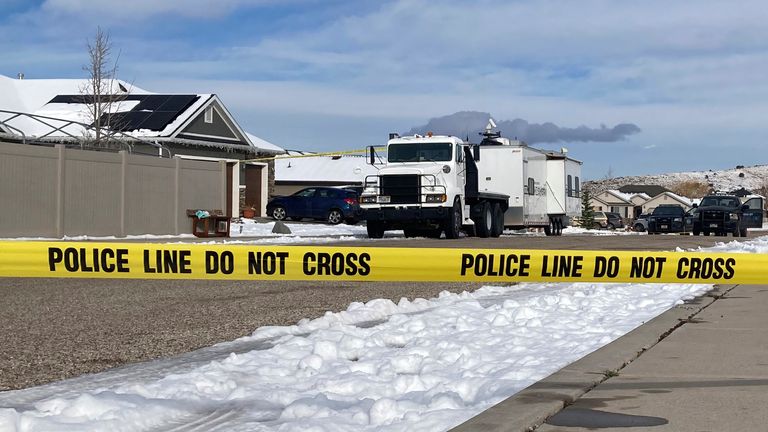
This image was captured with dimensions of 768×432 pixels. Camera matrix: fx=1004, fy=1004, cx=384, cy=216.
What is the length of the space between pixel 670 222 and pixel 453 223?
69.7ft

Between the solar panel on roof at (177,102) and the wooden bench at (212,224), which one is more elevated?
the solar panel on roof at (177,102)

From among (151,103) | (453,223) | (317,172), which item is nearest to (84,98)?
(151,103)

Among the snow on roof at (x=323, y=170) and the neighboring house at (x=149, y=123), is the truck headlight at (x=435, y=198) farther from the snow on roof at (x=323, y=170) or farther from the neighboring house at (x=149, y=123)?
the snow on roof at (x=323, y=170)

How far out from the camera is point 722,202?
4209 cm

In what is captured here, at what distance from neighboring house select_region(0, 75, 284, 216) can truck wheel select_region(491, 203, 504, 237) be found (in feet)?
45.2

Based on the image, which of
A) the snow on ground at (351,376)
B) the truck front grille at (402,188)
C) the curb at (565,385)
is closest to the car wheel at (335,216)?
the truck front grille at (402,188)

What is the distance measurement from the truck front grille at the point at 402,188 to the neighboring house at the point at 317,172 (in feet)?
131

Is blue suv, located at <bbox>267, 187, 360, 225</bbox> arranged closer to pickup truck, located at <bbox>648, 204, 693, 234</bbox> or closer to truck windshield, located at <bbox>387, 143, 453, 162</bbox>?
truck windshield, located at <bbox>387, 143, 453, 162</bbox>

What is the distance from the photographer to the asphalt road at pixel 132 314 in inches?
326

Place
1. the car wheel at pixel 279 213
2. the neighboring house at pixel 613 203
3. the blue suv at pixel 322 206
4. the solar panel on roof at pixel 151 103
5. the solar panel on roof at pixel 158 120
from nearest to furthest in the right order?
the blue suv at pixel 322 206, the solar panel on roof at pixel 158 120, the car wheel at pixel 279 213, the solar panel on roof at pixel 151 103, the neighboring house at pixel 613 203

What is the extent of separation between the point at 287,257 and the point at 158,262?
0.82 metres

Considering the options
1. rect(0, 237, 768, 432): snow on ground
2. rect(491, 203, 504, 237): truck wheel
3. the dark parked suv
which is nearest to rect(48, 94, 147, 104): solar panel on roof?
rect(491, 203, 504, 237): truck wheel

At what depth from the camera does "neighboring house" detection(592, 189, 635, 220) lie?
167m

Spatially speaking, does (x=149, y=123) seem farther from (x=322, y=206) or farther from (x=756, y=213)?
(x=756, y=213)
